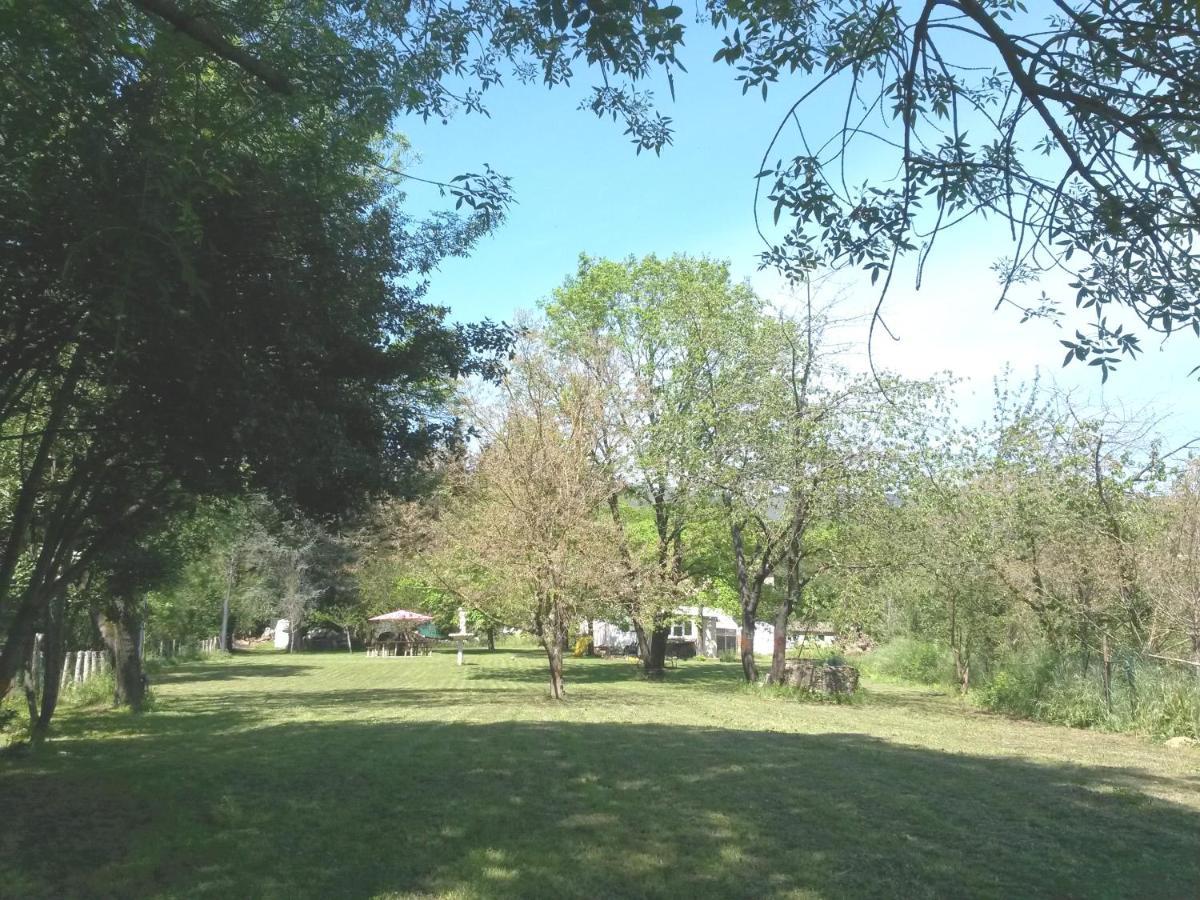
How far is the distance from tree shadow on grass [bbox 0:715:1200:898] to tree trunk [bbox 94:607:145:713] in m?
6.25

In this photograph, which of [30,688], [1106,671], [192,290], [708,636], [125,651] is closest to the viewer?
[192,290]

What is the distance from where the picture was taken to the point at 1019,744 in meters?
14.4

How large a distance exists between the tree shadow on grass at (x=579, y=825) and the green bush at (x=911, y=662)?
17.7m

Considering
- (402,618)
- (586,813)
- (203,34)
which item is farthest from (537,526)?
(402,618)

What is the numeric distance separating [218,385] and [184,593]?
2762 cm

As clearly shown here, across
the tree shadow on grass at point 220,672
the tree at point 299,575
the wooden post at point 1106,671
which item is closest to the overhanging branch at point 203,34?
the wooden post at point 1106,671

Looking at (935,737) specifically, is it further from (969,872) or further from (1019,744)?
(969,872)

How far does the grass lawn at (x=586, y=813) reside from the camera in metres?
5.95

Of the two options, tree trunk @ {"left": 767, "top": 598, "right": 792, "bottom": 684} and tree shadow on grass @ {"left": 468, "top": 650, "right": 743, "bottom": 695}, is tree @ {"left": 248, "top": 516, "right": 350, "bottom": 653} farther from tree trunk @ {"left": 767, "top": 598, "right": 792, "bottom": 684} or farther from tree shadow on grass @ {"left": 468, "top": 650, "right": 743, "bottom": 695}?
tree trunk @ {"left": 767, "top": 598, "right": 792, "bottom": 684}

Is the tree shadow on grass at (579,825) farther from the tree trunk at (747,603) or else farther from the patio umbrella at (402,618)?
the patio umbrella at (402,618)

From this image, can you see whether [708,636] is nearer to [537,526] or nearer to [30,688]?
[537,526]

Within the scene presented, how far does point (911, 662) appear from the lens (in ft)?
104

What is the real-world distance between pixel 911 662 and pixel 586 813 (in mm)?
26400

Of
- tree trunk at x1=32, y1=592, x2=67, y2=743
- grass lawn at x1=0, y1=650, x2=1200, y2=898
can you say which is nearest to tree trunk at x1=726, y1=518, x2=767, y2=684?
grass lawn at x1=0, y1=650, x2=1200, y2=898
